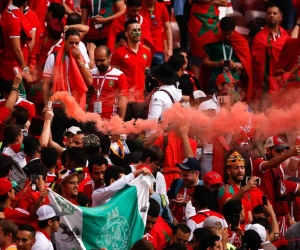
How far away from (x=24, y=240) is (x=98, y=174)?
2155 millimetres

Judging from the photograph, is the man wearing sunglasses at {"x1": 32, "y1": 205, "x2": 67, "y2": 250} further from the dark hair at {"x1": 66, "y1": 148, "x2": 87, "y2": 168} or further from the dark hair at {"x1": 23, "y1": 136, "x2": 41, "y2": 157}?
the dark hair at {"x1": 23, "y1": 136, "x2": 41, "y2": 157}

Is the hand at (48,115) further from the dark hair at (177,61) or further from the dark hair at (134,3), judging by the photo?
the dark hair at (134,3)

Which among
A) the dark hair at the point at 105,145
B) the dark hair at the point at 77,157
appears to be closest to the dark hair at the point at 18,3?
the dark hair at the point at 105,145

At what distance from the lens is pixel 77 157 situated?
14.1m

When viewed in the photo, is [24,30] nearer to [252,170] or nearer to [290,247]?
[252,170]

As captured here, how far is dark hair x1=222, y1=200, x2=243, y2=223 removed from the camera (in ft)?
44.9

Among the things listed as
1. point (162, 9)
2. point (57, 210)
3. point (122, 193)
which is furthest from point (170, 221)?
point (162, 9)

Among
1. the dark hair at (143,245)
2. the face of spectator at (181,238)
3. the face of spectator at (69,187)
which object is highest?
the dark hair at (143,245)

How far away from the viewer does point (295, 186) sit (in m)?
15.6

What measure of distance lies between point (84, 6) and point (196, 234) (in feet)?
23.0

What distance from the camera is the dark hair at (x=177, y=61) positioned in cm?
1706

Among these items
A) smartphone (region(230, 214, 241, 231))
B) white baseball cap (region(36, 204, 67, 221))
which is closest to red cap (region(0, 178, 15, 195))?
white baseball cap (region(36, 204, 67, 221))

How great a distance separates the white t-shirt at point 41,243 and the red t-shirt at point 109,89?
14.2 feet

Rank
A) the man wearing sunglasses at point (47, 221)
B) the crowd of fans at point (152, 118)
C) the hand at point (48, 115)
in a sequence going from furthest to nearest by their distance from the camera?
the hand at point (48, 115) < the crowd of fans at point (152, 118) < the man wearing sunglasses at point (47, 221)
